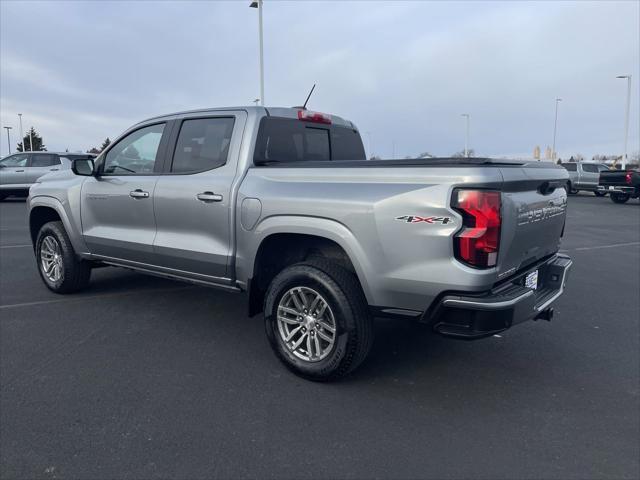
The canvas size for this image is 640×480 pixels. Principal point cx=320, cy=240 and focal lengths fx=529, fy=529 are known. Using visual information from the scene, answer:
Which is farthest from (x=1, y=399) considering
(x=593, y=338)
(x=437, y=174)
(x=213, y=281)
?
(x=593, y=338)

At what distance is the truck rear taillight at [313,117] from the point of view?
4.64 m

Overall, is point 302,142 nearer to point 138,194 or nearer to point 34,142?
point 138,194

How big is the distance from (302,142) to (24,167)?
56.3ft

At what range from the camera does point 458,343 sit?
4590mm

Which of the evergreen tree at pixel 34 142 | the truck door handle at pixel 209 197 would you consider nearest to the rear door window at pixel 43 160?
the truck door handle at pixel 209 197

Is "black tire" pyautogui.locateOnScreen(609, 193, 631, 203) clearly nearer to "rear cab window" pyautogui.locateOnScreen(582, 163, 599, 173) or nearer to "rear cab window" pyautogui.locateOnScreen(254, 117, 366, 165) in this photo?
"rear cab window" pyautogui.locateOnScreen(582, 163, 599, 173)

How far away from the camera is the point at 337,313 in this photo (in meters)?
3.52

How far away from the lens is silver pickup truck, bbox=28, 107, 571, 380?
307 cm

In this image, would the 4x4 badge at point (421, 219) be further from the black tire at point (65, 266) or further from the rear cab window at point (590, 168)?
the rear cab window at point (590, 168)

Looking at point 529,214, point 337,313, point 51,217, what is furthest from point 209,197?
point 51,217

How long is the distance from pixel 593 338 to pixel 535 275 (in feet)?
4.75

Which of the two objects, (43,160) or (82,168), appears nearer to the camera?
(82,168)

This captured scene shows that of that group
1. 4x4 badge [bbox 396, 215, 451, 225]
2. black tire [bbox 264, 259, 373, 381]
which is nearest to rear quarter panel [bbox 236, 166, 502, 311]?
4x4 badge [bbox 396, 215, 451, 225]

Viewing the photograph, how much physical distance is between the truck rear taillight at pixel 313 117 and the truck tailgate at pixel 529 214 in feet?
6.53
